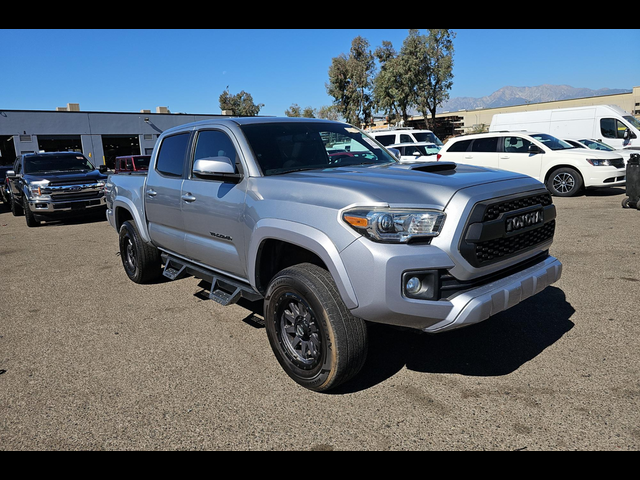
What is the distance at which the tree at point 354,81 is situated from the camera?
42.7 metres

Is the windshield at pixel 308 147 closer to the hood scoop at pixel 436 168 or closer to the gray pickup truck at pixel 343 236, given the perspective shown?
the gray pickup truck at pixel 343 236

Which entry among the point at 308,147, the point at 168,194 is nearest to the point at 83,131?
the point at 168,194

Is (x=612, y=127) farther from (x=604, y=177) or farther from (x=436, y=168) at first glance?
(x=436, y=168)

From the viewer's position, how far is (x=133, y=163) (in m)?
18.5

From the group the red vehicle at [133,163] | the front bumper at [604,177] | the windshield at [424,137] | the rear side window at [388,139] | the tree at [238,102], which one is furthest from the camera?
the tree at [238,102]

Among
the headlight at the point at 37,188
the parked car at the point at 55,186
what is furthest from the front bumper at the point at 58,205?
the headlight at the point at 37,188

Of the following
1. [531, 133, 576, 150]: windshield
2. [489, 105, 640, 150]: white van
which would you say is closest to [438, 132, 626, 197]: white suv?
[531, 133, 576, 150]: windshield

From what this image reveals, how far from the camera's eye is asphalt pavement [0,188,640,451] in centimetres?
271

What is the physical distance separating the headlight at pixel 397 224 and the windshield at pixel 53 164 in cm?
1198

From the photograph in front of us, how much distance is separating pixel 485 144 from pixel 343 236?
38.9 feet

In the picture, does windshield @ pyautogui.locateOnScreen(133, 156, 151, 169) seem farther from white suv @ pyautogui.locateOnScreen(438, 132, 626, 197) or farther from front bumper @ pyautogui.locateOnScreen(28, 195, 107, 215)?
white suv @ pyautogui.locateOnScreen(438, 132, 626, 197)

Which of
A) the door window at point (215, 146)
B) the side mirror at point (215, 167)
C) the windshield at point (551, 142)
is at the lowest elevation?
the windshield at point (551, 142)

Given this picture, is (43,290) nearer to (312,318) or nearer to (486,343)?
(312,318)

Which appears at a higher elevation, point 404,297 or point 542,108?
point 542,108
